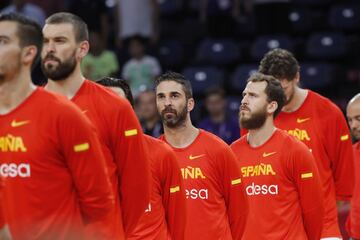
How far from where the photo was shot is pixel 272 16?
14.8 metres

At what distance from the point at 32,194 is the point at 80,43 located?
1.13 m

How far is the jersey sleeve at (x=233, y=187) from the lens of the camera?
7961 millimetres

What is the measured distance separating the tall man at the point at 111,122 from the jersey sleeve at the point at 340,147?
285 centimetres

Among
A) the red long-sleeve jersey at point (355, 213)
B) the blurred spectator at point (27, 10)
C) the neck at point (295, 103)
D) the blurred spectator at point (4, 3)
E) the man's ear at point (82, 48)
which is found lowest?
the red long-sleeve jersey at point (355, 213)

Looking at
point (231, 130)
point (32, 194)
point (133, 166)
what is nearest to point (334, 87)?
point (231, 130)

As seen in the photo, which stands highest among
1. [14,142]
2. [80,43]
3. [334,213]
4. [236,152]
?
[80,43]

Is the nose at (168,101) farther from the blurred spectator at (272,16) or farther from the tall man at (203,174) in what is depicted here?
the blurred spectator at (272,16)

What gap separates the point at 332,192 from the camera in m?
9.02

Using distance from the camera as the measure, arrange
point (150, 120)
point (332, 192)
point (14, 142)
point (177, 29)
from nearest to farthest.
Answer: point (14, 142) < point (332, 192) < point (150, 120) < point (177, 29)

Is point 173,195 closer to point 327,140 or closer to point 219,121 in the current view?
point 327,140

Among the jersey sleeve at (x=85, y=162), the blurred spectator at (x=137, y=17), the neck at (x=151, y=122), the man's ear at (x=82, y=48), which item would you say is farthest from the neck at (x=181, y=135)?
the blurred spectator at (x=137, y=17)

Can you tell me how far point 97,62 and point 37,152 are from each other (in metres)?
9.05

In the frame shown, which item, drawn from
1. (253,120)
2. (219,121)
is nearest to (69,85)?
(253,120)

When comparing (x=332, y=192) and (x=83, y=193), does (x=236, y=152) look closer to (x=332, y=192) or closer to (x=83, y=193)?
(x=332, y=192)
